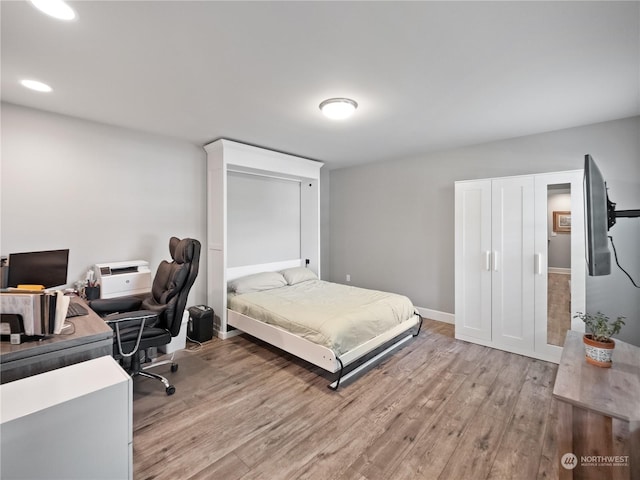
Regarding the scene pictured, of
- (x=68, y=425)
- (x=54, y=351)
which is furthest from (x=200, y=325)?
(x=68, y=425)

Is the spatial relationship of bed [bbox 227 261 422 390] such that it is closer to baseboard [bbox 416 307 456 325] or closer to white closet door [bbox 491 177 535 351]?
baseboard [bbox 416 307 456 325]

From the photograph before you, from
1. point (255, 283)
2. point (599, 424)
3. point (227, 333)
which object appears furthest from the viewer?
point (255, 283)

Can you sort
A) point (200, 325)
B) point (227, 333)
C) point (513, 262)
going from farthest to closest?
point (227, 333)
point (200, 325)
point (513, 262)

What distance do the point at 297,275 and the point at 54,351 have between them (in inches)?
123

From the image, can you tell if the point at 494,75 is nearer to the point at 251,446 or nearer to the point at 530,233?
the point at 530,233

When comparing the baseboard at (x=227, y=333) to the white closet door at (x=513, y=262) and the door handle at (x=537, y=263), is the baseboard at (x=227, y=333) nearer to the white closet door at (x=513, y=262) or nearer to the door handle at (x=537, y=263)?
the white closet door at (x=513, y=262)

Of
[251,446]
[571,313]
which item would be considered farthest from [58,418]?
[571,313]

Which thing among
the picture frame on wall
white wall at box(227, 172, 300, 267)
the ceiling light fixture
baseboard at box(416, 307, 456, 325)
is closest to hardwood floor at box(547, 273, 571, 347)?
the picture frame on wall

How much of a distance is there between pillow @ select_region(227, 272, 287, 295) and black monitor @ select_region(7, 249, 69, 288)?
Answer: 5.68ft

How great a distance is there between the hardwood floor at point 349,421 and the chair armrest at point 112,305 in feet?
2.23

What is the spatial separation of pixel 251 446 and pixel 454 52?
2896 millimetres

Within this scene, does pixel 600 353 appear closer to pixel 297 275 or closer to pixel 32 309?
pixel 32 309

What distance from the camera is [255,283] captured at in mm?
3945

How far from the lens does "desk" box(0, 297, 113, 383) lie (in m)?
1.46
